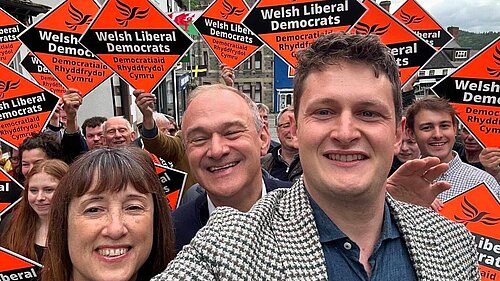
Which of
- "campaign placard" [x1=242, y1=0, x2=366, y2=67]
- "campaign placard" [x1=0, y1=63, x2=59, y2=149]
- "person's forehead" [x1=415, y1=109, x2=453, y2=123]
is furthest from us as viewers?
"campaign placard" [x1=242, y1=0, x2=366, y2=67]

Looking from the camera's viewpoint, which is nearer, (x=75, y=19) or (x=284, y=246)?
(x=284, y=246)

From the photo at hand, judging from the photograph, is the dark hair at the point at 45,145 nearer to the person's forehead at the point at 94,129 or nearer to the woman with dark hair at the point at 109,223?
the person's forehead at the point at 94,129

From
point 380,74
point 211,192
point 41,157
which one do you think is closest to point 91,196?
point 211,192

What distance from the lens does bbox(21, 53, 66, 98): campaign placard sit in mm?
5215

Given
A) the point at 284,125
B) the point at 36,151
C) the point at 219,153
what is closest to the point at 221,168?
the point at 219,153

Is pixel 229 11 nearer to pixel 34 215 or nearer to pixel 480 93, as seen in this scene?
pixel 480 93

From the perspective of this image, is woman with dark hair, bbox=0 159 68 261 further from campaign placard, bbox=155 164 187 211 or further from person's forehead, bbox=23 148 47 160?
campaign placard, bbox=155 164 187 211

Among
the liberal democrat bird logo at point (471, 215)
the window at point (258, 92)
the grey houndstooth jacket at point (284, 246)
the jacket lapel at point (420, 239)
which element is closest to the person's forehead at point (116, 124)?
the liberal democrat bird logo at point (471, 215)

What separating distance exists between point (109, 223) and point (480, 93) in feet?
9.95

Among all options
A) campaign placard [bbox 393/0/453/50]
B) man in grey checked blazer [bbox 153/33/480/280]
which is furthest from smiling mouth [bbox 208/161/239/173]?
campaign placard [bbox 393/0/453/50]

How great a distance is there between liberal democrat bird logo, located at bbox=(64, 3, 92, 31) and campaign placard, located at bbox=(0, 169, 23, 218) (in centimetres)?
167

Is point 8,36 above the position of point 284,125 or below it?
above

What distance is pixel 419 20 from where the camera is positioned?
6.04m

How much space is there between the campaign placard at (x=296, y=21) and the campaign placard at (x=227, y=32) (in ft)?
2.11
